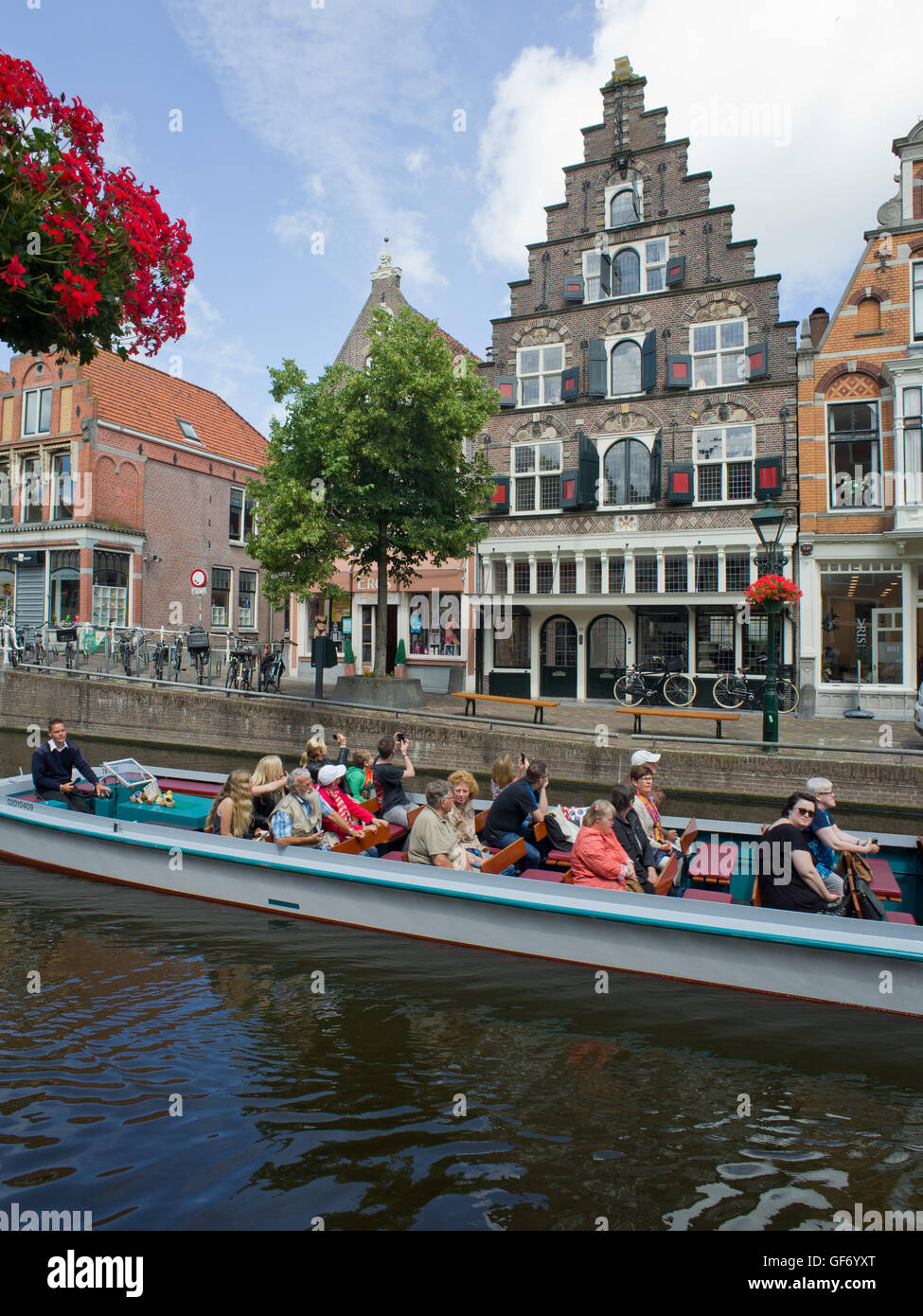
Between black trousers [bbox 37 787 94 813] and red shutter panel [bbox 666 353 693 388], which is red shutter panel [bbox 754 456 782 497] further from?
black trousers [bbox 37 787 94 813]

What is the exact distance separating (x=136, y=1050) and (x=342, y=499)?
13781 mm

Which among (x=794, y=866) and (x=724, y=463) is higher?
(x=724, y=463)

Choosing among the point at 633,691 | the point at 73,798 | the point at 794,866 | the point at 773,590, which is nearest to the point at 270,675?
the point at 633,691

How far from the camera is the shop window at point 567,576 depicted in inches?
898

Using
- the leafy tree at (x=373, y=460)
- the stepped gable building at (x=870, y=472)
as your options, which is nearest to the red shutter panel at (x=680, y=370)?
the stepped gable building at (x=870, y=472)

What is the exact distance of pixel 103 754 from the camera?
1830cm

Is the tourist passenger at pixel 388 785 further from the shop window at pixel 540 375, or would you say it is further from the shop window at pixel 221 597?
the shop window at pixel 221 597

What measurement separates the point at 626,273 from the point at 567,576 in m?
8.32

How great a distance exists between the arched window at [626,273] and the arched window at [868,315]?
5682 millimetres

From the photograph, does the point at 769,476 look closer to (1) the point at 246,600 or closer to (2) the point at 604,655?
(2) the point at 604,655

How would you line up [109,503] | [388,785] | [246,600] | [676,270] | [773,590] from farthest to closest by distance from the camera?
[246,600]
[109,503]
[676,270]
[773,590]
[388,785]

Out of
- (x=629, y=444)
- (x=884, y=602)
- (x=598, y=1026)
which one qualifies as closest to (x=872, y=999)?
(x=598, y=1026)

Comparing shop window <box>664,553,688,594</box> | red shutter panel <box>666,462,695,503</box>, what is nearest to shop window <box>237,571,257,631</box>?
shop window <box>664,553,688,594</box>

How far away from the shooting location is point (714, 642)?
21.0 meters
